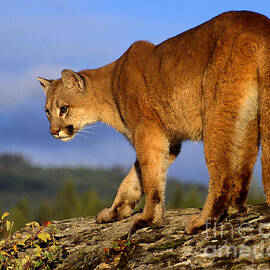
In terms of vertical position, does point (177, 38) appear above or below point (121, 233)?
above

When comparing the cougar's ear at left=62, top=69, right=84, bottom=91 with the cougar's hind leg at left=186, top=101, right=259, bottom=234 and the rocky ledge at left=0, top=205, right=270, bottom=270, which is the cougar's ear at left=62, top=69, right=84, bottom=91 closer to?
the rocky ledge at left=0, top=205, right=270, bottom=270

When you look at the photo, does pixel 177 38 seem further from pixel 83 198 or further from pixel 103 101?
pixel 83 198

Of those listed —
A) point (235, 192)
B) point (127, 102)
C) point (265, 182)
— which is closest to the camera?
point (265, 182)

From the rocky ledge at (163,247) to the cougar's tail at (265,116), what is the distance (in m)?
0.49

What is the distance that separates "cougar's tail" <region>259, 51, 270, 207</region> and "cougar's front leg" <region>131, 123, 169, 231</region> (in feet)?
6.14

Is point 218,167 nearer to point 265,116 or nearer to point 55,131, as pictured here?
point 265,116

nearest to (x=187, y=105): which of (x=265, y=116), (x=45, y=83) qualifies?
(x=265, y=116)

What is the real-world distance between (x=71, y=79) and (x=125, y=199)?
2.82m

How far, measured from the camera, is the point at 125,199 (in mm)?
8953

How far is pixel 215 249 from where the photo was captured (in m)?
5.65

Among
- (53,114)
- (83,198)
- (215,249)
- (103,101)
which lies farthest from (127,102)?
(83,198)

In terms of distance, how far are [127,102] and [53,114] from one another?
2056 millimetres

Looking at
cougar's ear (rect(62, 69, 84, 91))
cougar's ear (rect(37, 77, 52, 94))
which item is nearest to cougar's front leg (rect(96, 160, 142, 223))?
cougar's ear (rect(62, 69, 84, 91))

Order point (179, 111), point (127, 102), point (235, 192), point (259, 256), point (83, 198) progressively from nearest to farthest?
point (259, 256)
point (235, 192)
point (179, 111)
point (127, 102)
point (83, 198)
